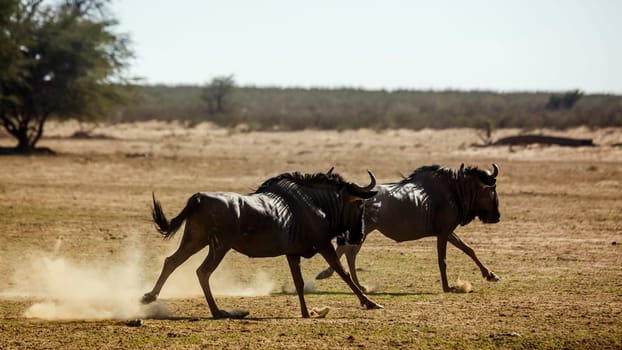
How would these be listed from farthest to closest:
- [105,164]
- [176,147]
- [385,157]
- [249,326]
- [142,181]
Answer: [176,147] < [385,157] < [105,164] < [142,181] < [249,326]

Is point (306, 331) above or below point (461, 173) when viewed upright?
below

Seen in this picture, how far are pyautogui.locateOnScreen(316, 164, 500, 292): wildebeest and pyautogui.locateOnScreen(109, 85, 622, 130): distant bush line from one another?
101 ft

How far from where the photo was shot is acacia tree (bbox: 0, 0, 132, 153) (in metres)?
37.4

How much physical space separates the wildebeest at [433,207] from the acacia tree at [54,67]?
25.1 m

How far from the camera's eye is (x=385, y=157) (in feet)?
126

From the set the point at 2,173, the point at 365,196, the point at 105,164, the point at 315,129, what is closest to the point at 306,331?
the point at 365,196

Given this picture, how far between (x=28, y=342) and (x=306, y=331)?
2575 mm

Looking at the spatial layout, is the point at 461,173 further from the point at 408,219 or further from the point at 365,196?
the point at 365,196

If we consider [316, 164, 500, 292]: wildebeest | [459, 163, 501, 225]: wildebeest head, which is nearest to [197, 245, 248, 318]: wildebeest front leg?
[316, 164, 500, 292]: wildebeest

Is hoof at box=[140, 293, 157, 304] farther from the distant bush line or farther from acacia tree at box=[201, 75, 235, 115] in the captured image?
acacia tree at box=[201, 75, 235, 115]

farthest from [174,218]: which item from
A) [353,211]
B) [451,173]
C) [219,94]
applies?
[219,94]

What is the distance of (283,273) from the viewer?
15031mm

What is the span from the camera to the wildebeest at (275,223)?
11.0m

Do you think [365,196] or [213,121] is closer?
[365,196]
